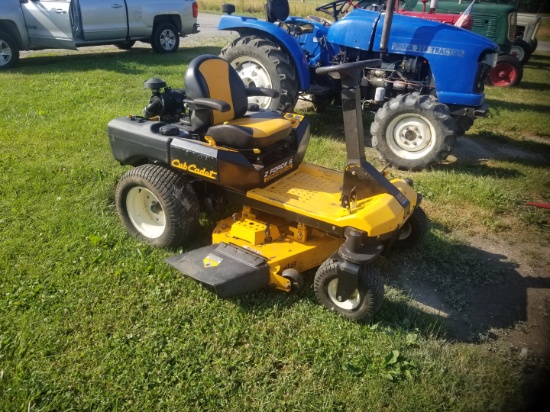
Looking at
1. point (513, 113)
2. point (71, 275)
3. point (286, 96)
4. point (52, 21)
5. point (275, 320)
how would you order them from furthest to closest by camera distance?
point (52, 21) → point (513, 113) → point (286, 96) → point (71, 275) → point (275, 320)

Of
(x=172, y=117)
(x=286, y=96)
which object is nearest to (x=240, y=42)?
(x=286, y=96)

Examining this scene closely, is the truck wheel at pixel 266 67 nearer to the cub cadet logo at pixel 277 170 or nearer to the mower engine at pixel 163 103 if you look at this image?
the mower engine at pixel 163 103

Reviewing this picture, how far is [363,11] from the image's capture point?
5.76 metres

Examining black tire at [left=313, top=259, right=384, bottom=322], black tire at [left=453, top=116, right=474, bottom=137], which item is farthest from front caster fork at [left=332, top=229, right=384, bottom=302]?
black tire at [left=453, top=116, right=474, bottom=137]

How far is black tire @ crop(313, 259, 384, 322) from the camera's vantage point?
110 inches

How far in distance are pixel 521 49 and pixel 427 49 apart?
8.44 m

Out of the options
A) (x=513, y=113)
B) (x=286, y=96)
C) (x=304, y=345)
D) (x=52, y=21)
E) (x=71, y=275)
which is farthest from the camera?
(x=52, y=21)

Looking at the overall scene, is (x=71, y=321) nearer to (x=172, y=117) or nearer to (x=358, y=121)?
(x=172, y=117)

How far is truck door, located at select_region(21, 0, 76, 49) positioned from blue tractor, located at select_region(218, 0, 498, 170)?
4234 mm

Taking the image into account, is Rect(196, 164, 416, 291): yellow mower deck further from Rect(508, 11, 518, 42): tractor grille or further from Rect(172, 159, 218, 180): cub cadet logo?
Rect(508, 11, 518, 42): tractor grille

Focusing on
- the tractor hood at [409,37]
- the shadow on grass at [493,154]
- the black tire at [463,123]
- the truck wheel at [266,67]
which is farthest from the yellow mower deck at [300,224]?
the black tire at [463,123]

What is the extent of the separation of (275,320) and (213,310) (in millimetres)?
408

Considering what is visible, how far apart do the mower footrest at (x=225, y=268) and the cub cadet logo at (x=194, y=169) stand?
50cm

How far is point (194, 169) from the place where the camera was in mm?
3334
